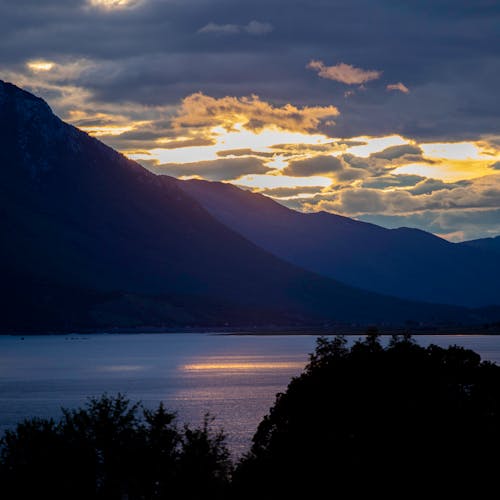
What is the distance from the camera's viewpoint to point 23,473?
5706cm

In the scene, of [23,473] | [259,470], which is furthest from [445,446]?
[23,473]

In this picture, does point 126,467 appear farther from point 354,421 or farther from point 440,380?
point 440,380

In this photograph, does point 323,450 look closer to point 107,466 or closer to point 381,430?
point 381,430

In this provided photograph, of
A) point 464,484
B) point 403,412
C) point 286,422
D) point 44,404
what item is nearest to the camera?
point 464,484

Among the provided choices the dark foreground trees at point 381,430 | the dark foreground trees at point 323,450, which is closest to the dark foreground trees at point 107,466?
the dark foreground trees at point 323,450

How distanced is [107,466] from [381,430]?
17.0 m

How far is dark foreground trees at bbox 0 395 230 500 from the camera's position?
56.1 m

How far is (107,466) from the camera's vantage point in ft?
193

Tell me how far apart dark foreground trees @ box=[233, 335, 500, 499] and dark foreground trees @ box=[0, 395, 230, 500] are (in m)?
4.51

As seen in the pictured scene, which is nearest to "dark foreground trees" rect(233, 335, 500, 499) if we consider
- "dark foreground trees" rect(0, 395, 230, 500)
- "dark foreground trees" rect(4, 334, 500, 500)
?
"dark foreground trees" rect(4, 334, 500, 500)

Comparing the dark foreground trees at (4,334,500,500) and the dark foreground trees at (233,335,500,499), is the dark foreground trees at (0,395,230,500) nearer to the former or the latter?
the dark foreground trees at (4,334,500,500)

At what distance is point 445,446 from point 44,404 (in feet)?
411

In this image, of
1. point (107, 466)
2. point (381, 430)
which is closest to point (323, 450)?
point (381, 430)

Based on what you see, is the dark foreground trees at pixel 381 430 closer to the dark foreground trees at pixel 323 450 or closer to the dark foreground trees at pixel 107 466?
the dark foreground trees at pixel 323 450
